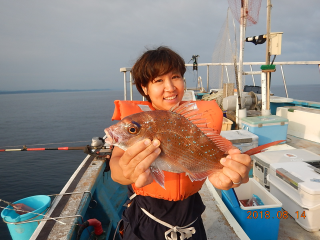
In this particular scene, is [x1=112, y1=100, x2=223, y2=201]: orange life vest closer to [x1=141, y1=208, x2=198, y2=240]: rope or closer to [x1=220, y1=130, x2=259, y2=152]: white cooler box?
[x1=141, y1=208, x2=198, y2=240]: rope

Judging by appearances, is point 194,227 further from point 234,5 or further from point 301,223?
point 234,5

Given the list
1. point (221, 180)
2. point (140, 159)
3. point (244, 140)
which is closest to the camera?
point (140, 159)

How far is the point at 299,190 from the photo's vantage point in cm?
335

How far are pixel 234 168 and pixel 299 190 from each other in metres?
2.58

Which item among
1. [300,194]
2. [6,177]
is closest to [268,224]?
[300,194]

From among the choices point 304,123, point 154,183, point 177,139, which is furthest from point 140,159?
point 304,123

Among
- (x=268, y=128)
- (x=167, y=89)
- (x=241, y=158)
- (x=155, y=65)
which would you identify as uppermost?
(x=155, y=65)

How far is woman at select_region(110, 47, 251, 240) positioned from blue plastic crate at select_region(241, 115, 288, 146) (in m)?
4.64

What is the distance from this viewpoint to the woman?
173 centimetres

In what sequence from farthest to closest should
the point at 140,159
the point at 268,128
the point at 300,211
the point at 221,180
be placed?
the point at 268,128
the point at 300,211
the point at 221,180
the point at 140,159

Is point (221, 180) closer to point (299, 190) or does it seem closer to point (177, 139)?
point (177, 139)

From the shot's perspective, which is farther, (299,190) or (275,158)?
(275,158)

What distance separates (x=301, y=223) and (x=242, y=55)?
5745 mm

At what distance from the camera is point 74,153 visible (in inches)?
781
